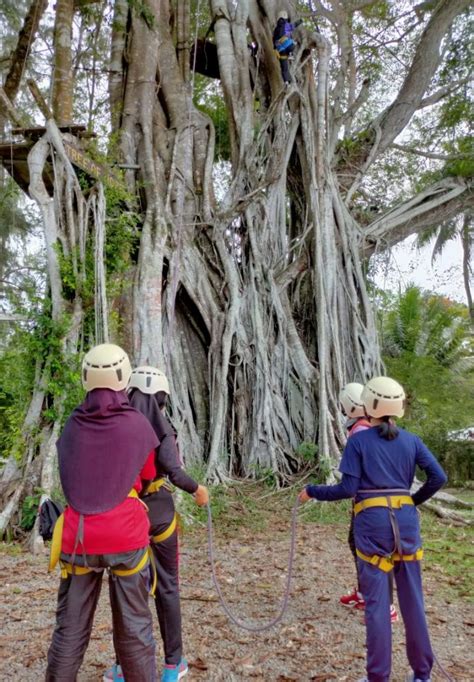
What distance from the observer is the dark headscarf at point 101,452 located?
1.77 metres

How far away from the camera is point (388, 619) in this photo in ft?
6.75

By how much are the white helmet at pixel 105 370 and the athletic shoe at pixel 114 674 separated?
112 centimetres

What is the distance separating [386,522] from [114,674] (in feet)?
3.90

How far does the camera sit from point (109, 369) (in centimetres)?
186

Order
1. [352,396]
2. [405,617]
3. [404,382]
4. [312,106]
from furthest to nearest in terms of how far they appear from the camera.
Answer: [404,382] → [312,106] → [352,396] → [405,617]

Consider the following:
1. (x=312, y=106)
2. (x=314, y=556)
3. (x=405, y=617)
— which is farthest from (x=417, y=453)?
(x=312, y=106)

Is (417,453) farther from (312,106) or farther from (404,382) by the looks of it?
(404,382)

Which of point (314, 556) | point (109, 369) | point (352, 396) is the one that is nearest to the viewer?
point (109, 369)

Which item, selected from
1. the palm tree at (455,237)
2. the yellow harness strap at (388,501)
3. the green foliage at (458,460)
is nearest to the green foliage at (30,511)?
the yellow harness strap at (388,501)

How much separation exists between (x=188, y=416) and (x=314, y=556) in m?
2.25

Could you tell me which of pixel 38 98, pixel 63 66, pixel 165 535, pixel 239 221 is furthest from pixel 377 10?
pixel 165 535

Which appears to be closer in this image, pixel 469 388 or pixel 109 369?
pixel 109 369

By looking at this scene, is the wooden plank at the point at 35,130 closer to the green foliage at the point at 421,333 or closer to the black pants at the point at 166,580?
the black pants at the point at 166,580

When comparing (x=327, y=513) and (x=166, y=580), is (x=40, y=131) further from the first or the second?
(x=327, y=513)
